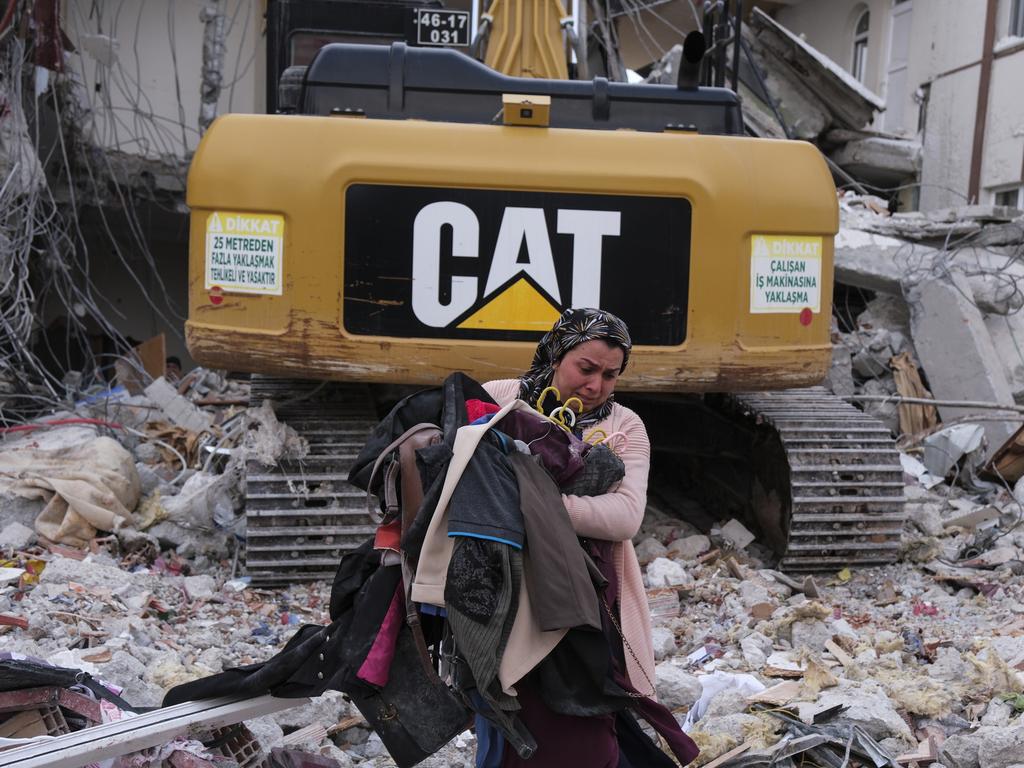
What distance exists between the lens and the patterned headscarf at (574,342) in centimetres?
261

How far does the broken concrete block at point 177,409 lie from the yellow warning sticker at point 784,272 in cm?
455

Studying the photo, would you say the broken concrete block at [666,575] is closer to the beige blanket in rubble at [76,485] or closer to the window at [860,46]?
the beige blanket in rubble at [76,485]

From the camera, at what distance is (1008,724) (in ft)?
10.4

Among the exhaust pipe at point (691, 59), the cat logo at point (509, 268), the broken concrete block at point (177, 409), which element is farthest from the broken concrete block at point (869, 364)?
the broken concrete block at point (177, 409)

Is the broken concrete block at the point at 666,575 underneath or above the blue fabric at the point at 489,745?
underneath

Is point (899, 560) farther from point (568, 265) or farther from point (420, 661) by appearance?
point (420, 661)

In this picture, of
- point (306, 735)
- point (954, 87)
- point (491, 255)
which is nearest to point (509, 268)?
point (491, 255)

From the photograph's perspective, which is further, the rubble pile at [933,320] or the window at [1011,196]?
the window at [1011,196]

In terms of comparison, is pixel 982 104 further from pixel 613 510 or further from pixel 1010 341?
pixel 613 510

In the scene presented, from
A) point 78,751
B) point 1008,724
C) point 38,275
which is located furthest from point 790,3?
point 78,751

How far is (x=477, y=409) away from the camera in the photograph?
252cm

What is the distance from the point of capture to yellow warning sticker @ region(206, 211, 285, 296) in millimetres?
4508

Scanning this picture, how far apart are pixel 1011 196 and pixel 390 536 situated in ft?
44.9

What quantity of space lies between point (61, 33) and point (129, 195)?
1948 millimetres
